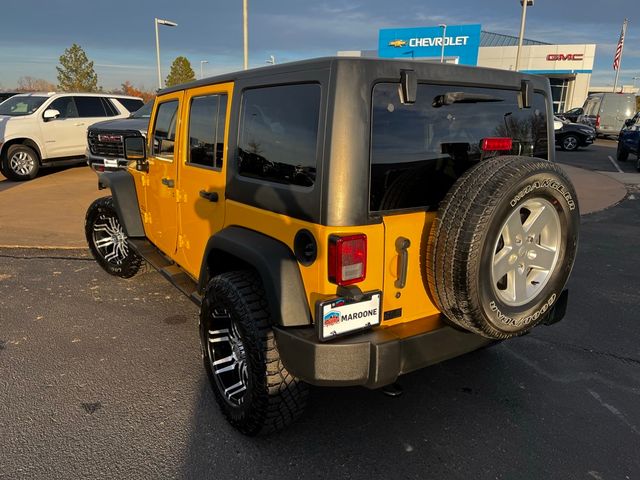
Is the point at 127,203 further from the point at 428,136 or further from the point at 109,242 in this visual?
the point at 428,136

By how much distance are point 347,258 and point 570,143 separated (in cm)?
2187

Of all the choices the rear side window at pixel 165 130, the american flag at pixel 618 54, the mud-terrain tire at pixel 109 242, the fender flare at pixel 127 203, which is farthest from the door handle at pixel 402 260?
the american flag at pixel 618 54

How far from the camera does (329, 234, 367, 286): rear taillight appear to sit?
2.08 m

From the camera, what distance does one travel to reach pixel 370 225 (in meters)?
→ 2.17

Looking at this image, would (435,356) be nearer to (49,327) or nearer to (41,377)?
(41,377)

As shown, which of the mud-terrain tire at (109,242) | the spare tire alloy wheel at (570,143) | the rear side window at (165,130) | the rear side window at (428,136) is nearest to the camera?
the rear side window at (428,136)

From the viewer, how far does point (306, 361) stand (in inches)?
84.7

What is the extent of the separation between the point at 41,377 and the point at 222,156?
192cm

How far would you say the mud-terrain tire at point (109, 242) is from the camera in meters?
4.80

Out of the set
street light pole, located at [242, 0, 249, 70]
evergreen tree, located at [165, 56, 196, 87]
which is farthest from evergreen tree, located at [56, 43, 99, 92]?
street light pole, located at [242, 0, 249, 70]

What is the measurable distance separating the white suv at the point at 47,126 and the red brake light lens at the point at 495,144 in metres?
11.7

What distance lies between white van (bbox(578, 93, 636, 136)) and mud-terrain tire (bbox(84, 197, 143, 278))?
27.0 meters

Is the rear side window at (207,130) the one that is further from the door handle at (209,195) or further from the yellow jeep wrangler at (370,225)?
the door handle at (209,195)

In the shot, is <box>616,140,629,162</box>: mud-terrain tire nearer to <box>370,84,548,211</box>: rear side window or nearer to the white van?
the white van
